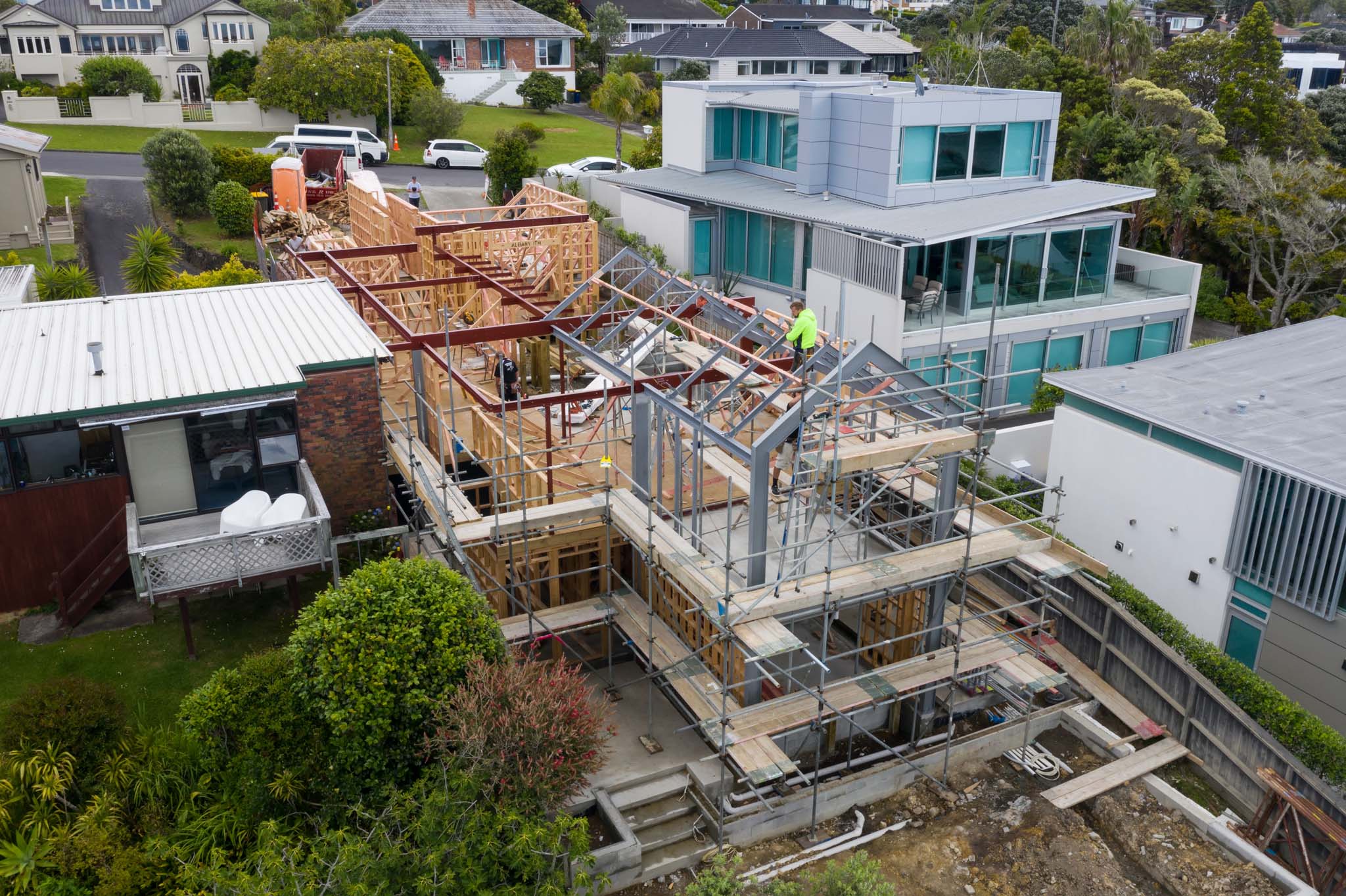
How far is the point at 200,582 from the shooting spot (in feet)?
51.6

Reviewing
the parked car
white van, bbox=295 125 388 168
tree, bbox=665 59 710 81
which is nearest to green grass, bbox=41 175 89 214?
white van, bbox=295 125 388 168

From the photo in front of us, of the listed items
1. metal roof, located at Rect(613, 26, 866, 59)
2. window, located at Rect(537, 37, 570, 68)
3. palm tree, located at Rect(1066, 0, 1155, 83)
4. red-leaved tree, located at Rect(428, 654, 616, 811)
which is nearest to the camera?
red-leaved tree, located at Rect(428, 654, 616, 811)

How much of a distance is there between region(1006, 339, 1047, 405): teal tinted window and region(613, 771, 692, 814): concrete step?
1779cm

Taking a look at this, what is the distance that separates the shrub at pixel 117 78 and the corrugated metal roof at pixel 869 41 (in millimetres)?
45809

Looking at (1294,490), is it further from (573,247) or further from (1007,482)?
(573,247)

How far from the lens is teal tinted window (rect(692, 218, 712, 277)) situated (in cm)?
3372

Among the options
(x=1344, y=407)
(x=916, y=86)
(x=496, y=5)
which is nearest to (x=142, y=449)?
(x=1344, y=407)

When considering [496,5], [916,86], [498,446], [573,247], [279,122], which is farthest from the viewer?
[496,5]

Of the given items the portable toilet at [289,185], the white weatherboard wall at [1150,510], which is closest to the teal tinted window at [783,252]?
the white weatherboard wall at [1150,510]

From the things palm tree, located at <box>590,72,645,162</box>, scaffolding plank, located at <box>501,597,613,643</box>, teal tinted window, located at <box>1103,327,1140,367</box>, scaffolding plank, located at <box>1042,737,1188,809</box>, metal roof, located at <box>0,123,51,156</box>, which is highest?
palm tree, located at <box>590,72,645,162</box>

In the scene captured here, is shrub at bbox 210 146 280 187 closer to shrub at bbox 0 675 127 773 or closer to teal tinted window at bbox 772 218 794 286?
teal tinted window at bbox 772 218 794 286

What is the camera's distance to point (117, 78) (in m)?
60.8

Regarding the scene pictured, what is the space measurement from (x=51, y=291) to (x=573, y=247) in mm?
13587

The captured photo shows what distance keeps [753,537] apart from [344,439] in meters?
8.40
